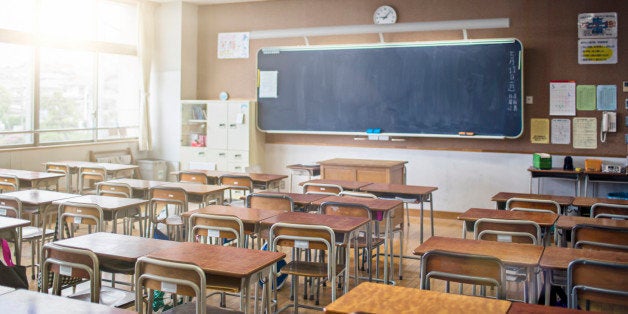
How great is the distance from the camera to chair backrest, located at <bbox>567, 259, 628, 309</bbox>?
2.81m

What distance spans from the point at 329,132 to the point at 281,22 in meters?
1.93

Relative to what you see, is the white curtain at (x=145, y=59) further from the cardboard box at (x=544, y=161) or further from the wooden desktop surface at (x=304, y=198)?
the cardboard box at (x=544, y=161)

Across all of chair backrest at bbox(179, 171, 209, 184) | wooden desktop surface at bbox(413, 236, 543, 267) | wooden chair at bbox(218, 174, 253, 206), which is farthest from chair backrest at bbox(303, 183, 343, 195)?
wooden desktop surface at bbox(413, 236, 543, 267)

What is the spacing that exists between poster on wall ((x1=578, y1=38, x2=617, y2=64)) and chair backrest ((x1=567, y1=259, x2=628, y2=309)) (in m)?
5.46

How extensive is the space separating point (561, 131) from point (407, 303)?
6115mm

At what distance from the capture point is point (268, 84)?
31.4 ft

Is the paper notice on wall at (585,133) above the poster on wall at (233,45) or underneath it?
underneath

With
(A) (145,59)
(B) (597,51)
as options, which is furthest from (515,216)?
(A) (145,59)

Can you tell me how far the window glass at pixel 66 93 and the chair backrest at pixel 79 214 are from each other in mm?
4499

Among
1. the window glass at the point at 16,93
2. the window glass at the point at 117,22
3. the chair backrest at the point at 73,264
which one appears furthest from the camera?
the window glass at the point at 117,22

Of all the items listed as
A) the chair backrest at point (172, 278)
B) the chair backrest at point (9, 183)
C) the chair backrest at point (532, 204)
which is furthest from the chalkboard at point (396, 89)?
the chair backrest at point (172, 278)

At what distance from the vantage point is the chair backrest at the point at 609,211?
4742 mm

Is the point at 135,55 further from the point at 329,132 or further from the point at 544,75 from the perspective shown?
the point at 544,75

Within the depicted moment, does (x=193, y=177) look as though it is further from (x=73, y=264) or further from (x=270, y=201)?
(x=73, y=264)
